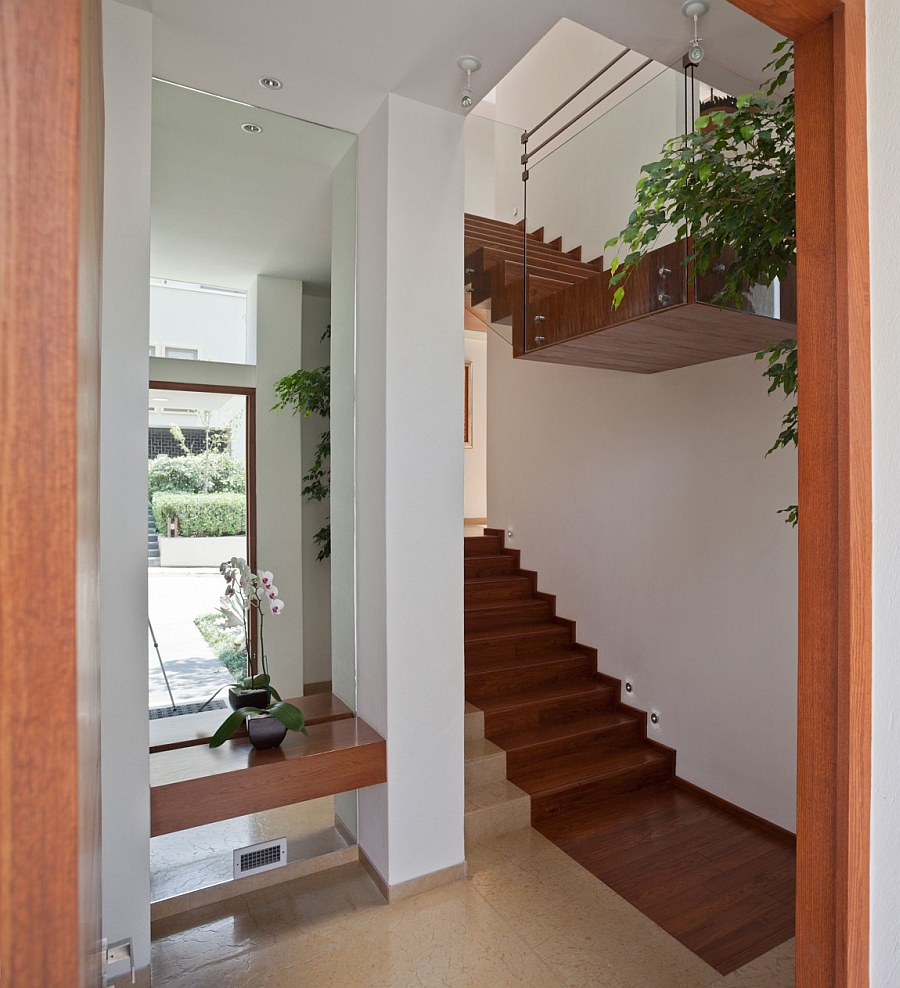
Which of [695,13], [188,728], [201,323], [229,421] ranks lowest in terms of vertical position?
[188,728]

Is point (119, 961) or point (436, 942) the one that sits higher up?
point (119, 961)

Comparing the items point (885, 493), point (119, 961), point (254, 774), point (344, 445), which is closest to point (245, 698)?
point (254, 774)

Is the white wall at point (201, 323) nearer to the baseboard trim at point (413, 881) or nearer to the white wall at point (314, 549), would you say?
the white wall at point (314, 549)

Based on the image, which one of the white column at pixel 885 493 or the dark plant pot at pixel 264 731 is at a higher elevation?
the white column at pixel 885 493

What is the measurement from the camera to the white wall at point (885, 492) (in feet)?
3.42

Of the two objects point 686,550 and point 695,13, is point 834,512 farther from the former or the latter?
point 686,550

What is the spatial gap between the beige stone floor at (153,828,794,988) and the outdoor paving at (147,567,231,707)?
81 centimetres

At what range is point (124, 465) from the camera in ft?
6.41

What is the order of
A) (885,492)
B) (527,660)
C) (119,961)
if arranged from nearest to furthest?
(885,492) → (119,961) → (527,660)

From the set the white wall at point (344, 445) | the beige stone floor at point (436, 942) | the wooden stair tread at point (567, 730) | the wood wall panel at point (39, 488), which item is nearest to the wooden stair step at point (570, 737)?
the wooden stair tread at point (567, 730)

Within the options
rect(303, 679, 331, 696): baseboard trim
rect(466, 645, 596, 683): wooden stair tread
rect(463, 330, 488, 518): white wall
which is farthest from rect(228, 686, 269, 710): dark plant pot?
rect(463, 330, 488, 518): white wall

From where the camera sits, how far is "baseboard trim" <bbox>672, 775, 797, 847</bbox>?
2924mm

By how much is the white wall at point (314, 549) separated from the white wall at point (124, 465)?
73 cm

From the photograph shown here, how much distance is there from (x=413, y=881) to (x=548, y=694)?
161 centimetres
